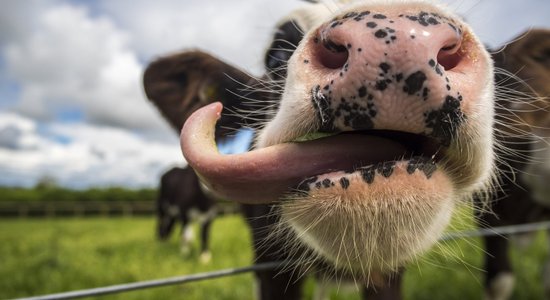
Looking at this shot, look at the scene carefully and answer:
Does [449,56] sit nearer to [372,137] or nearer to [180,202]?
[372,137]

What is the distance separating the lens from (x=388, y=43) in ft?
2.74

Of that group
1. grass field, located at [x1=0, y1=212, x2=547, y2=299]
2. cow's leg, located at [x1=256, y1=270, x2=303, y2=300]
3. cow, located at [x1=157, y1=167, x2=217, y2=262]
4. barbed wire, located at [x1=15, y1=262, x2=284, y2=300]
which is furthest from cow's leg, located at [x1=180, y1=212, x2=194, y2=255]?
barbed wire, located at [x1=15, y1=262, x2=284, y2=300]

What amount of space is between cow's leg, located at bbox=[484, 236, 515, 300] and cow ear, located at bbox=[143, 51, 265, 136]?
7.74 ft

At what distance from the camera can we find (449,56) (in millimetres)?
924

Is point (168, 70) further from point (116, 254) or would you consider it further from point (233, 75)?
point (116, 254)

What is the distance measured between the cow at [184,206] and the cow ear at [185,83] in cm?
577

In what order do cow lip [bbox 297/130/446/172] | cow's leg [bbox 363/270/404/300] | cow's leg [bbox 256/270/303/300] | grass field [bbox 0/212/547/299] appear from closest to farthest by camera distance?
cow lip [bbox 297/130/446/172] → cow's leg [bbox 363/270/404/300] → cow's leg [bbox 256/270/303/300] → grass field [bbox 0/212/547/299]

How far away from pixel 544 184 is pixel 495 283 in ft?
2.60

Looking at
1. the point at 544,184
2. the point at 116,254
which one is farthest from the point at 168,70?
the point at 116,254

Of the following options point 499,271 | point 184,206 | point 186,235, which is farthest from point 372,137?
point 184,206

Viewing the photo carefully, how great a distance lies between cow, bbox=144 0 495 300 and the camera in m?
0.85

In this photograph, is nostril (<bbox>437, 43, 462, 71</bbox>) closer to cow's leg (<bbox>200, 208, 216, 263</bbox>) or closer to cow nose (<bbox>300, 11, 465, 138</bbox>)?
cow nose (<bbox>300, 11, 465, 138</bbox>)

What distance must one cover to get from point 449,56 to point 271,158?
1.44 ft

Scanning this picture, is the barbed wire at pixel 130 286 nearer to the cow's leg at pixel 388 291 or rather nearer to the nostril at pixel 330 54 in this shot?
the cow's leg at pixel 388 291
